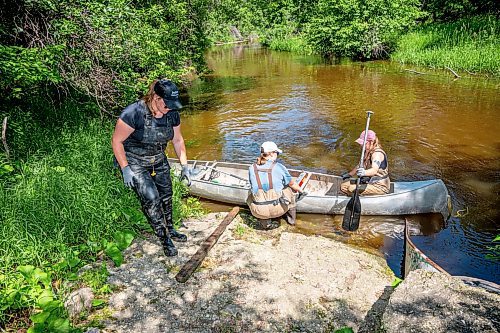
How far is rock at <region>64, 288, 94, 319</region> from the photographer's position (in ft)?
12.2

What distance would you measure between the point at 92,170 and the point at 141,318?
3.34 m

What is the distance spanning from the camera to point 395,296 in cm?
320

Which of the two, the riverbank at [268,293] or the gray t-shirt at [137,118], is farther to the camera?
the gray t-shirt at [137,118]

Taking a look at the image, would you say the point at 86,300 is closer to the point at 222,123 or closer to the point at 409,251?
the point at 409,251

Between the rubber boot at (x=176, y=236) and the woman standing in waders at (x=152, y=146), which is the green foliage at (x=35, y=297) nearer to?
the woman standing in waders at (x=152, y=146)

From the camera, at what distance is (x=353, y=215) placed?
6.51 metres

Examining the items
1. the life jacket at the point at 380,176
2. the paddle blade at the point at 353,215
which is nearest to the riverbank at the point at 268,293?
the paddle blade at the point at 353,215

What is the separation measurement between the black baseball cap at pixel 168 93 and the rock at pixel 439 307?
2968 millimetres

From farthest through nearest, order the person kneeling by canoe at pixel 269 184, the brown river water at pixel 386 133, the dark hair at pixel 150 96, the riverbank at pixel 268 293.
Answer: the brown river water at pixel 386 133 → the person kneeling by canoe at pixel 269 184 → the dark hair at pixel 150 96 → the riverbank at pixel 268 293

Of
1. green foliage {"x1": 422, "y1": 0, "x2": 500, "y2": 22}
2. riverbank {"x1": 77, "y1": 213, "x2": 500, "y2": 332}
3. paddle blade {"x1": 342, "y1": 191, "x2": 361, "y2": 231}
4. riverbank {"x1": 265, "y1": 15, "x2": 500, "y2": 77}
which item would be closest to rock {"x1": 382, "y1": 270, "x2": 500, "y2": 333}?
riverbank {"x1": 77, "y1": 213, "x2": 500, "y2": 332}

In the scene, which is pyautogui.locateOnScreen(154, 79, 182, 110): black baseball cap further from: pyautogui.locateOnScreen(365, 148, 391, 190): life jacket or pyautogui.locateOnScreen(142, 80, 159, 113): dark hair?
pyautogui.locateOnScreen(365, 148, 391, 190): life jacket

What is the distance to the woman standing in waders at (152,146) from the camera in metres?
4.13

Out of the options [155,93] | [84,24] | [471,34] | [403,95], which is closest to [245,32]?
[471,34]

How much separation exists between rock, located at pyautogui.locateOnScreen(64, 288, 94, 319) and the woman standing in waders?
111 cm
